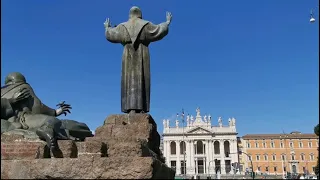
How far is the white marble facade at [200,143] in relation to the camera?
120062 mm

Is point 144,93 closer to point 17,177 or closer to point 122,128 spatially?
point 122,128

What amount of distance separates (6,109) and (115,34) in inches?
115

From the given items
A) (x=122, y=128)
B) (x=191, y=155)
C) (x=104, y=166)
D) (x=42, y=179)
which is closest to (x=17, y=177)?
(x=42, y=179)

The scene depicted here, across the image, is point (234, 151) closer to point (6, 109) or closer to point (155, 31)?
point (155, 31)

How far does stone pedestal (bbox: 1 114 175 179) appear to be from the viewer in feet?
16.4

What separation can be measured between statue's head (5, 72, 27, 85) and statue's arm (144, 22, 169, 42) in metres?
2.76

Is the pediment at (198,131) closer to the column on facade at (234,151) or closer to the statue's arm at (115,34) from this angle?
the column on facade at (234,151)

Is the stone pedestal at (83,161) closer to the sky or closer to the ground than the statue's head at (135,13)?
closer to the ground

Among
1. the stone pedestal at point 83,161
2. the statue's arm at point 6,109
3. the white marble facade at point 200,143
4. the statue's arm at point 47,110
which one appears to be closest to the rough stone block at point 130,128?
the stone pedestal at point 83,161

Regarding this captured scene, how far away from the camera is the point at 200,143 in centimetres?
12550

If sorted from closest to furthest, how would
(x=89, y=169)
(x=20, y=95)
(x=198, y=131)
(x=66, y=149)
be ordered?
(x=89, y=169) < (x=66, y=149) < (x=20, y=95) < (x=198, y=131)

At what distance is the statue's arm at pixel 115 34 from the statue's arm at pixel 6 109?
2.74 m

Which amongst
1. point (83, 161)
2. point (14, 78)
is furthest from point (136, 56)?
point (83, 161)

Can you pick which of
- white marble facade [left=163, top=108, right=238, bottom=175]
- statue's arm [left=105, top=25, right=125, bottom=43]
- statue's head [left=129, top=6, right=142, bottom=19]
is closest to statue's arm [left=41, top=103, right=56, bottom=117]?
statue's arm [left=105, top=25, right=125, bottom=43]
